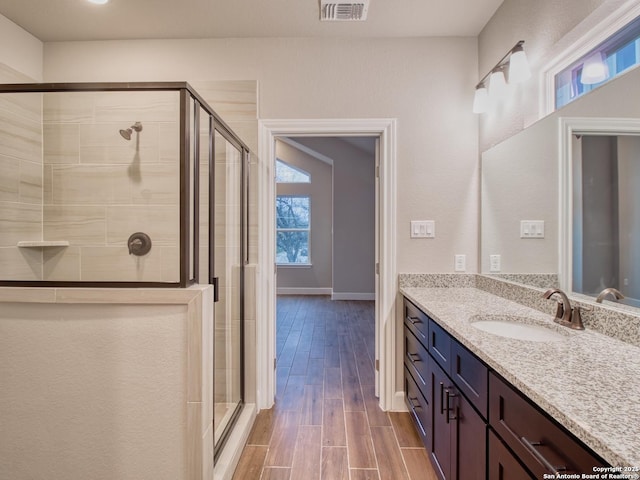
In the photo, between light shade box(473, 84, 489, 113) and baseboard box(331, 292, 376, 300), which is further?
baseboard box(331, 292, 376, 300)

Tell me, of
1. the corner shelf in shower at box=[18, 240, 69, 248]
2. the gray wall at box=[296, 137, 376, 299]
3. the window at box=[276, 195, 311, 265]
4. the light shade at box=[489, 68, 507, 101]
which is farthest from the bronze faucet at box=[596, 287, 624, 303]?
the window at box=[276, 195, 311, 265]

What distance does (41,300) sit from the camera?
4.68 feet

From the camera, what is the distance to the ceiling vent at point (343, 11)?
2.02 meters

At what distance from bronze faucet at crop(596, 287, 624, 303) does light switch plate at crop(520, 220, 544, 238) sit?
1.54ft

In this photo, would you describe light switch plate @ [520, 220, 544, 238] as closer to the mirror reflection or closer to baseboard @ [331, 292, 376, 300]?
the mirror reflection

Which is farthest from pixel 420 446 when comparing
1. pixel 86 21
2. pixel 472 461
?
pixel 86 21

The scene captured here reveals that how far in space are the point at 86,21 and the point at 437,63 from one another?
247 centimetres

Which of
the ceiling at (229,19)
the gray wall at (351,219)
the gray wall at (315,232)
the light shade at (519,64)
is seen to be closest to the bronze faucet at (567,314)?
the light shade at (519,64)

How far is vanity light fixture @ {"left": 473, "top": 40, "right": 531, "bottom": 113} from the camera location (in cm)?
184

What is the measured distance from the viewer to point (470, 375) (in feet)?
4.18

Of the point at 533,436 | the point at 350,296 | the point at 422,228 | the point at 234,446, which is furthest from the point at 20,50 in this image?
the point at 350,296

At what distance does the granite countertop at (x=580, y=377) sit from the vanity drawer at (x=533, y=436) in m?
0.04

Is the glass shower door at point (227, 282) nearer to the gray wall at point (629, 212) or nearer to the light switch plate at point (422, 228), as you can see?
the light switch plate at point (422, 228)

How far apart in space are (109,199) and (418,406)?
241cm
